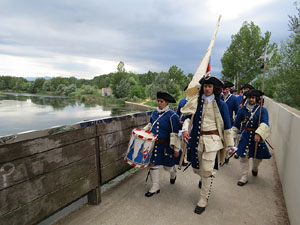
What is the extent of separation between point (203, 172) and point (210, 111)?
36.0 inches

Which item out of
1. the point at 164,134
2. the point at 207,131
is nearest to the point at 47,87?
the point at 164,134

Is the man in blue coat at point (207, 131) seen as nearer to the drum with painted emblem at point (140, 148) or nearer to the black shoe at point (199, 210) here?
the black shoe at point (199, 210)

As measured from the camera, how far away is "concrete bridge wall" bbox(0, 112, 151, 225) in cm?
190

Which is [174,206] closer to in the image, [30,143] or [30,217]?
[30,217]

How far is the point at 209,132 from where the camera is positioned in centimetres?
297

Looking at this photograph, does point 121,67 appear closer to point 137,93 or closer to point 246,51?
point 137,93

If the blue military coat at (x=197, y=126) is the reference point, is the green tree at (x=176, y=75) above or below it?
above

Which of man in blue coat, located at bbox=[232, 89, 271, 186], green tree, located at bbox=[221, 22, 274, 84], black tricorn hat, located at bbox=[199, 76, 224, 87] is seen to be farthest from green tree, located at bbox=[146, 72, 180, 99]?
black tricorn hat, located at bbox=[199, 76, 224, 87]

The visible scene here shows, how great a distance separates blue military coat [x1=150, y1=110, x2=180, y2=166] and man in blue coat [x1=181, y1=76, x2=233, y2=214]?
0.30 metres

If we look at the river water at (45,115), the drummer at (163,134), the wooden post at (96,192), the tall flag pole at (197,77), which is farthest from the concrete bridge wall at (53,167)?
the river water at (45,115)

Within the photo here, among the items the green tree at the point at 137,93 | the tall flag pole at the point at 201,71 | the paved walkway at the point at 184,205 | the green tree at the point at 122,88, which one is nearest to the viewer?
the paved walkway at the point at 184,205

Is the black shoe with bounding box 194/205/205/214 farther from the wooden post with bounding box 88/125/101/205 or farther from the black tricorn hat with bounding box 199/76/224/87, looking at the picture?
the black tricorn hat with bounding box 199/76/224/87

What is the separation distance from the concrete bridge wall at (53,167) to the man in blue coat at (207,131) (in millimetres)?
1321

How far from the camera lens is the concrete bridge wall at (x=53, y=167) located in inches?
74.8
